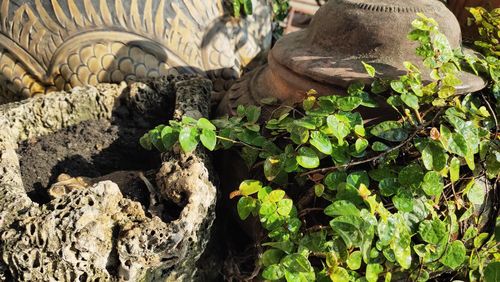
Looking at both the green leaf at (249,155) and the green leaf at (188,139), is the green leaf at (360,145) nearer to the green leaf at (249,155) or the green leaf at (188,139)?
the green leaf at (249,155)

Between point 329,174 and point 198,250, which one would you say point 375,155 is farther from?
point 198,250

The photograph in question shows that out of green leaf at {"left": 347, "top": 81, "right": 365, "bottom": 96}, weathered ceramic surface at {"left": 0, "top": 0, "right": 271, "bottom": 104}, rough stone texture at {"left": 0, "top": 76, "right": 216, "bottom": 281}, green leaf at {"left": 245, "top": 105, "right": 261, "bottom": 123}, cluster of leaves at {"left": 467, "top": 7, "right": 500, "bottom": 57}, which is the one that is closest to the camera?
rough stone texture at {"left": 0, "top": 76, "right": 216, "bottom": 281}

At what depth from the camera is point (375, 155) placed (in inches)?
52.2

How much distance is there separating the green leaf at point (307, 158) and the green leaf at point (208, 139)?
239 millimetres

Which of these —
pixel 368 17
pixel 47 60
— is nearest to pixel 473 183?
pixel 368 17

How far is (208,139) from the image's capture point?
4.34 ft

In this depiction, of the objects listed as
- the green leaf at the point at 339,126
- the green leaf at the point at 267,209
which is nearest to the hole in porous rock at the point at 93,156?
the green leaf at the point at 267,209

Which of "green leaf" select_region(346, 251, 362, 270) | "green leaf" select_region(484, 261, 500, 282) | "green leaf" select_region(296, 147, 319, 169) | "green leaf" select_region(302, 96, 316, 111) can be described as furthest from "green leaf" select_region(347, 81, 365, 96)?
"green leaf" select_region(484, 261, 500, 282)

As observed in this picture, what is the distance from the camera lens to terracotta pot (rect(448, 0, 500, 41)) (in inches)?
78.9

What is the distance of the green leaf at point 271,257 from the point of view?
1236mm

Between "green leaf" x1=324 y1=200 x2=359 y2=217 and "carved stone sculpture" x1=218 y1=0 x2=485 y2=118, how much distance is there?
36 centimetres

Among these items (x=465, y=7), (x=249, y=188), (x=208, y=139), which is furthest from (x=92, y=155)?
(x=465, y=7)

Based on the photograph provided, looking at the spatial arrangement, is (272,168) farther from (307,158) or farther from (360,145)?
(360,145)

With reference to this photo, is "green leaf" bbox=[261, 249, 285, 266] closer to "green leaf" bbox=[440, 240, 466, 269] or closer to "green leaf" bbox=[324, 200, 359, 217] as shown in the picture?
"green leaf" bbox=[324, 200, 359, 217]
